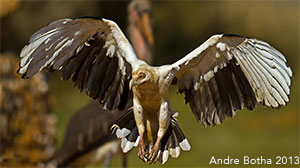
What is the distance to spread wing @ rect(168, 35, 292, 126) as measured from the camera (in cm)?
321

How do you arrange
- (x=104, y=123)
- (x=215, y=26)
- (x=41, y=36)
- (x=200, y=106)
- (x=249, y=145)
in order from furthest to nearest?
(x=215, y=26) < (x=249, y=145) < (x=104, y=123) < (x=200, y=106) < (x=41, y=36)

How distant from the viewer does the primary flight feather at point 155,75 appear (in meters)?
3.21

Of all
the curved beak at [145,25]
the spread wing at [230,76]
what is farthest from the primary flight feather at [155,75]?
the curved beak at [145,25]

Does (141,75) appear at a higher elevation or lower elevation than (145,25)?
higher

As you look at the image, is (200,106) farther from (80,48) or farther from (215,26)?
(215,26)

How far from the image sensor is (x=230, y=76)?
132 inches

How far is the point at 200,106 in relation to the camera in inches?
135

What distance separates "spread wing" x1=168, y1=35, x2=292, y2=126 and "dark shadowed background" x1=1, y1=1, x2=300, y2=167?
609 centimetres

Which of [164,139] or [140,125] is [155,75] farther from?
[164,139]

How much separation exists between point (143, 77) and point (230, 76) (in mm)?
488

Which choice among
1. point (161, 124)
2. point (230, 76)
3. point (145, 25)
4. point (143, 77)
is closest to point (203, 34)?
point (145, 25)

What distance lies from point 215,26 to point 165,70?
7.68 metres

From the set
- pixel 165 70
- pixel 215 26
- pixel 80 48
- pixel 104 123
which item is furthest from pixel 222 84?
pixel 215 26

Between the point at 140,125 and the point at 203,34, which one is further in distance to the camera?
the point at 203,34
